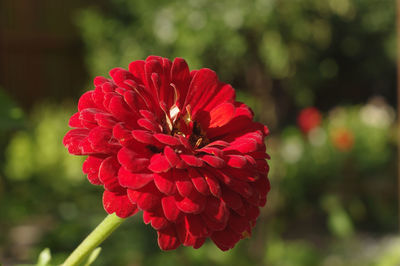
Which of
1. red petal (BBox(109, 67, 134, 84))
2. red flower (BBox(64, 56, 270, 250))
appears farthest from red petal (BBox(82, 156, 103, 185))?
red petal (BBox(109, 67, 134, 84))

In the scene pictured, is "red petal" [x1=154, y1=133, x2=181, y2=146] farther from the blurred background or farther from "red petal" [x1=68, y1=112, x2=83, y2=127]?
the blurred background

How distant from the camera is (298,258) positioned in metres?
2.93

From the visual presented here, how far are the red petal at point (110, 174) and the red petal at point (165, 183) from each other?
0.05 metres

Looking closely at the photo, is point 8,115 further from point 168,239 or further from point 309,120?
point 309,120

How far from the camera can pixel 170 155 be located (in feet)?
1.66

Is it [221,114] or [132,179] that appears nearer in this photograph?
[132,179]

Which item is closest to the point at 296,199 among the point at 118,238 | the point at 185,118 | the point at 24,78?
the point at 118,238

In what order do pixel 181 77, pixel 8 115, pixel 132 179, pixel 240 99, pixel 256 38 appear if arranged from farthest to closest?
pixel 240 99 < pixel 256 38 < pixel 8 115 < pixel 181 77 < pixel 132 179

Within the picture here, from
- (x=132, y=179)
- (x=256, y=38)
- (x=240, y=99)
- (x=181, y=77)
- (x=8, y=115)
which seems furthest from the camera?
(x=240, y=99)

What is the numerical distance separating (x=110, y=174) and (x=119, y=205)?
35 mm

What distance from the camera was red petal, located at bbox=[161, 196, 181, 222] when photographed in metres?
0.50

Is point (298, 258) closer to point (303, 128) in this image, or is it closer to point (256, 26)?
point (303, 128)

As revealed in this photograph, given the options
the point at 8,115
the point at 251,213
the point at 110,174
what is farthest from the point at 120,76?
the point at 8,115

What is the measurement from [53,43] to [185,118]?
5862mm
